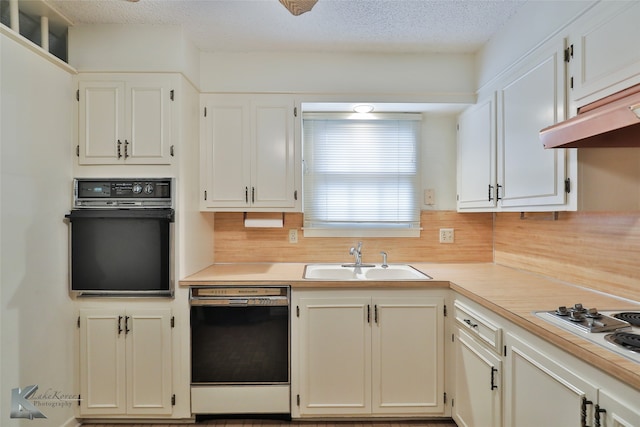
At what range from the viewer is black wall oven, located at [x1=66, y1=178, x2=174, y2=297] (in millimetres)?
2029

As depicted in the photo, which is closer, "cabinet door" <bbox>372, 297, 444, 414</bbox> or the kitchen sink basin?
"cabinet door" <bbox>372, 297, 444, 414</bbox>

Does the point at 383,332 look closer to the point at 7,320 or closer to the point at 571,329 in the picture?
the point at 571,329

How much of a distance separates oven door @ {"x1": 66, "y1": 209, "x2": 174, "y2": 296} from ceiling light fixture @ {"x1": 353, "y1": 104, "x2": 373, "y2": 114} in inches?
60.0

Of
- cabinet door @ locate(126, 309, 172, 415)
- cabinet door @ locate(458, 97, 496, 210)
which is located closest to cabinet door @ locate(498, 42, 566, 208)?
cabinet door @ locate(458, 97, 496, 210)

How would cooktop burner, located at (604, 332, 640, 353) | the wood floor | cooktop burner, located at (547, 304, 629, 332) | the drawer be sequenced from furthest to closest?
the wood floor, the drawer, cooktop burner, located at (547, 304, 629, 332), cooktop burner, located at (604, 332, 640, 353)

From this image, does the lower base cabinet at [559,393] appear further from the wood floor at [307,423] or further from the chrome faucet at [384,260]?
the chrome faucet at [384,260]

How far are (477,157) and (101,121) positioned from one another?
249 cm

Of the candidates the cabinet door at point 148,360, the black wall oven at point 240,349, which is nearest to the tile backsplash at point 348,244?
the black wall oven at point 240,349

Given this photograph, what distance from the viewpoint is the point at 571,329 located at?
3.92ft

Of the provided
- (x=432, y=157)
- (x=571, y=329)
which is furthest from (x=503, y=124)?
(x=571, y=329)

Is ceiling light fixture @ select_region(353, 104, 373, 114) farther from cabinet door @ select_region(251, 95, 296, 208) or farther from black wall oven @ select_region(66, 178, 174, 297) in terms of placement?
black wall oven @ select_region(66, 178, 174, 297)

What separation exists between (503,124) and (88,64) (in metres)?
2.57

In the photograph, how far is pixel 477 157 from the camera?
237cm

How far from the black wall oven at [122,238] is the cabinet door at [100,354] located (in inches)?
6.1
